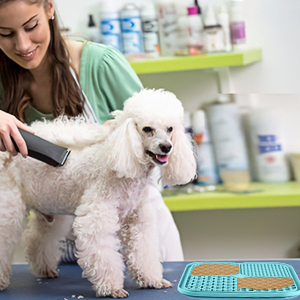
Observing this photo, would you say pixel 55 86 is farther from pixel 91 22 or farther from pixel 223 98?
pixel 223 98

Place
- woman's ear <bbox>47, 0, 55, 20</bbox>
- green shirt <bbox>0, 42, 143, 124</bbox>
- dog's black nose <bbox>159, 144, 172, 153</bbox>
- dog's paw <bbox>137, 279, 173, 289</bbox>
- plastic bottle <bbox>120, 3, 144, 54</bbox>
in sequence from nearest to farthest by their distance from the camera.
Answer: dog's black nose <bbox>159, 144, 172, 153</bbox>, dog's paw <bbox>137, 279, 173, 289</bbox>, woman's ear <bbox>47, 0, 55, 20</bbox>, green shirt <bbox>0, 42, 143, 124</bbox>, plastic bottle <bbox>120, 3, 144, 54</bbox>

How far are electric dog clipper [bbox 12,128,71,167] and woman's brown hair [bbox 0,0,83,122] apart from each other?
9.8 inches

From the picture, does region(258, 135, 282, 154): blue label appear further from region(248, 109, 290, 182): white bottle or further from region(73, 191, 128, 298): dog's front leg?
region(73, 191, 128, 298): dog's front leg

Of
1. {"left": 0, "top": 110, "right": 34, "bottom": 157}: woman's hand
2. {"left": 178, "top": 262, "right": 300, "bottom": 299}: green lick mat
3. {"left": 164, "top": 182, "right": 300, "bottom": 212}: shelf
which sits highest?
{"left": 0, "top": 110, "right": 34, "bottom": 157}: woman's hand

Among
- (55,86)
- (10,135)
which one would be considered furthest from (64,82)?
(10,135)

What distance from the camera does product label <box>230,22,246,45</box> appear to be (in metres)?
1.42

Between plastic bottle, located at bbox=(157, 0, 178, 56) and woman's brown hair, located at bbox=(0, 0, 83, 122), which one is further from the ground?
plastic bottle, located at bbox=(157, 0, 178, 56)

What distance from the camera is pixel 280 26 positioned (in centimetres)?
154

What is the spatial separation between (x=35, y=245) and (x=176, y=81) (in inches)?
39.0

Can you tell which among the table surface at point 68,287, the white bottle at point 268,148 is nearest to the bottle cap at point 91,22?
the white bottle at point 268,148

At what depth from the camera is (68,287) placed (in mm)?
830

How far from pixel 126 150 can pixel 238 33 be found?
933mm

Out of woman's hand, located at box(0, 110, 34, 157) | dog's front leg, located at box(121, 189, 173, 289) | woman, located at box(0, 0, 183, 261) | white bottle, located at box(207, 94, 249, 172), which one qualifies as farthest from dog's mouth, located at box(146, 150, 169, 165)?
white bottle, located at box(207, 94, 249, 172)

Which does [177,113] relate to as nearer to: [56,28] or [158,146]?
[158,146]
